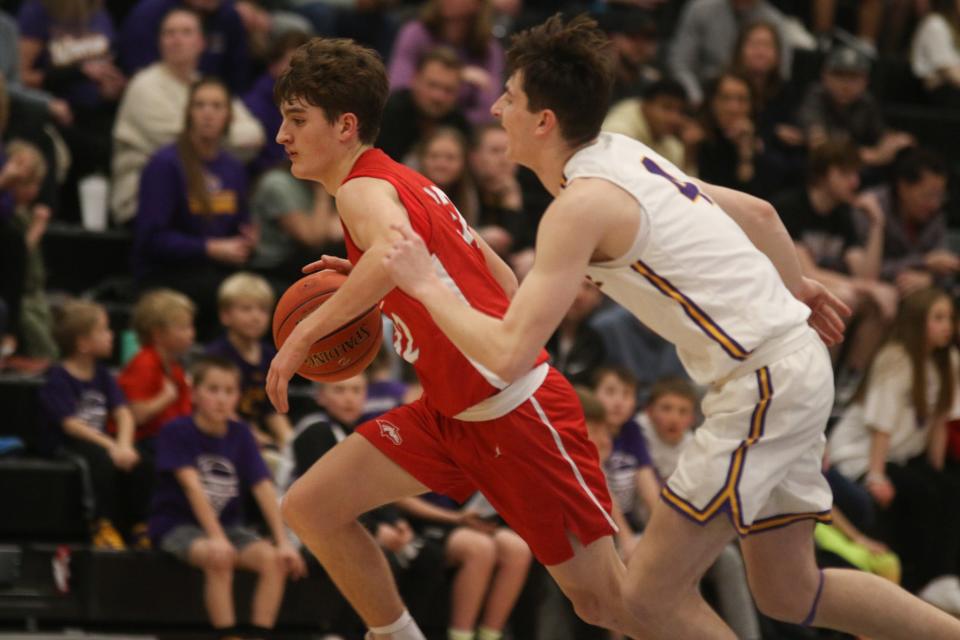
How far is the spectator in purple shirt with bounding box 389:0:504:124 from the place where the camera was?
916 cm

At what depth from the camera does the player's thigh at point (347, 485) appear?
14.9ft

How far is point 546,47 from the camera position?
4086mm

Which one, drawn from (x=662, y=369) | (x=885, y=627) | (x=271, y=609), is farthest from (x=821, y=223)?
(x=885, y=627)

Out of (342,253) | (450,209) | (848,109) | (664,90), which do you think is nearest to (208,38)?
(342,253)

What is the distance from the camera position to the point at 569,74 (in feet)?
13.3

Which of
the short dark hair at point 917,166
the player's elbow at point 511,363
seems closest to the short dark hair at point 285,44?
the short dark hair at point 917,166

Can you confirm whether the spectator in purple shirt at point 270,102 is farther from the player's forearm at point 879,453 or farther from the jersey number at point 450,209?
the jersey number at point 450,209

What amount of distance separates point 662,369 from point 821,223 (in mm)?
1542

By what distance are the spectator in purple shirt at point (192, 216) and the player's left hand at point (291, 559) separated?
1.69 meters

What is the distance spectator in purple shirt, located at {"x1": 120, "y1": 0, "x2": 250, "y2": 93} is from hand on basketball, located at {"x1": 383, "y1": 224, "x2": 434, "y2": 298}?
5217 mm

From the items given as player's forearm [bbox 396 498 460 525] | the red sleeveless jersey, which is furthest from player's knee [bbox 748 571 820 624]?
player's forearm [bbox 396 498 460 525]

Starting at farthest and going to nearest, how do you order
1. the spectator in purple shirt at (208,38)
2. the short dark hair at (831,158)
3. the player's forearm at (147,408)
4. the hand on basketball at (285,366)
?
the short dark hair at (831,158) → the spectator in purple shirt at (208,38) → the player's forearm at (147,408) → the hand on basketball at (285,366)

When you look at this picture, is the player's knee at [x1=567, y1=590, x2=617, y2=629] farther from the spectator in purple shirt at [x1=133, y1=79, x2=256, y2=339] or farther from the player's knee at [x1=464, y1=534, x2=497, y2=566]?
the spectator in purple shirt at [x1=133, y1=79, x2=256, y2=339]

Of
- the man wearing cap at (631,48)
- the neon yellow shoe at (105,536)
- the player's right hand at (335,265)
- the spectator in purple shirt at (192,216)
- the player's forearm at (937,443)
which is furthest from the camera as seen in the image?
the man wearing cap at (631,48)
